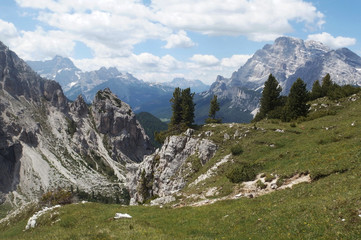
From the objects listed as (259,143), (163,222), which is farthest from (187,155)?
(163,222)

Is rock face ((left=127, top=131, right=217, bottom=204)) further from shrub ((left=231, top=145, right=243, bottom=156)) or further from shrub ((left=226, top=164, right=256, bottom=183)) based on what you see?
shrub ((left=226, top=164, right=256, bottom=183))

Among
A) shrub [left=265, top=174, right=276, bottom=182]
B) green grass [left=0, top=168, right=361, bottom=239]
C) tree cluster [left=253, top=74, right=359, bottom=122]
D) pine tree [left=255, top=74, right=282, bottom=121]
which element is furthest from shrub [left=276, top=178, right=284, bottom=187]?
pine tree [left=255, top=74, right=282, bottom=121]

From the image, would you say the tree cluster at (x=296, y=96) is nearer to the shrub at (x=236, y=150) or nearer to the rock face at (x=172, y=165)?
the shrub at (x=236, y=150)

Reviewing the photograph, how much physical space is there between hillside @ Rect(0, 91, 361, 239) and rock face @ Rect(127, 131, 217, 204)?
937 centimetres

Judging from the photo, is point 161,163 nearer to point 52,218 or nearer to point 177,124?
point 177,124

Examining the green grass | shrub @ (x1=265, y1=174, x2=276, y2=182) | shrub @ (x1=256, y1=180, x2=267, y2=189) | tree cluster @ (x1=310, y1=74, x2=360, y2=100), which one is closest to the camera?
the green grass

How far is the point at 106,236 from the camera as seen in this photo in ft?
60.1

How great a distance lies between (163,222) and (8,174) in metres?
227

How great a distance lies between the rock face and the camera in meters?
58.2

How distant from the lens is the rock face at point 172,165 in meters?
58.2

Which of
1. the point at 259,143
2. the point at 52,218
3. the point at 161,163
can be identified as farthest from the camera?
the point at 161,163

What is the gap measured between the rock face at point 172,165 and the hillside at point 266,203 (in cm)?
937

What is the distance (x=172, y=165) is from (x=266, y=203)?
47.0m

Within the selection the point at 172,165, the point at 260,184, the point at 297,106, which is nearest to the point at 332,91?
the point at 297,106
